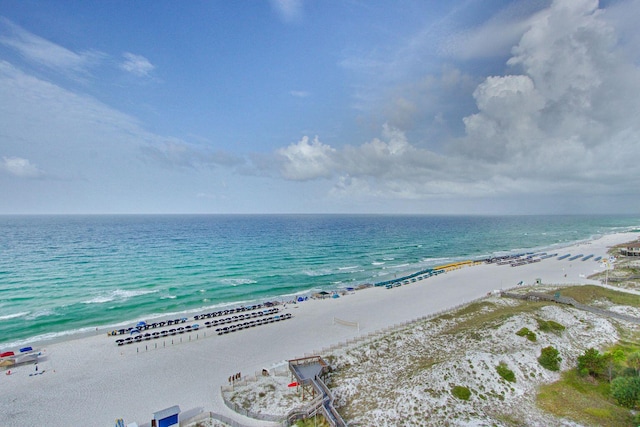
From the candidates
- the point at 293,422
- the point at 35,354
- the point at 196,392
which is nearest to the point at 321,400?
the point at 293,422

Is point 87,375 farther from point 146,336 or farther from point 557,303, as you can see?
point 557,303

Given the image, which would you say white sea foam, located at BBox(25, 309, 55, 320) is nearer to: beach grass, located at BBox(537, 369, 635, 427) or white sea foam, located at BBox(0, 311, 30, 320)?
white sea foam, located at BBox(0, 311, 30, 320)

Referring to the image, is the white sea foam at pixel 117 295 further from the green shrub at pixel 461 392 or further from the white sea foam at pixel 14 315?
the green shrub at pixel 461 392

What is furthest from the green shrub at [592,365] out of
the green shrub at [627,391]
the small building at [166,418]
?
the small building at [166,418]

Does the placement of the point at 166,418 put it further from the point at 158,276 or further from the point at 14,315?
the point at 158,276

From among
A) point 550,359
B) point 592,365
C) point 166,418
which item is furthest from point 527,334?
point 166,418
